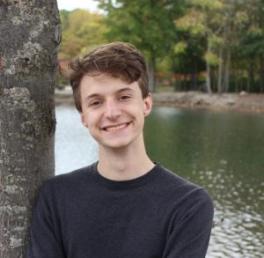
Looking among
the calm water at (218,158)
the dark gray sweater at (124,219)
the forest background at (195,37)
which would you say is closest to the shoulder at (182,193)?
the dark gray sweater at (124,219)

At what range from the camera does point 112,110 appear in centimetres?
271

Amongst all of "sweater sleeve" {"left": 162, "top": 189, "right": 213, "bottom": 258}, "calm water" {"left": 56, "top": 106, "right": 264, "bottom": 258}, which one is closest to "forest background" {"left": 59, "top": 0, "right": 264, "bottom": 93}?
"calm water" {"left": 56, "top": 106, "right": 264, "bottom": 258}

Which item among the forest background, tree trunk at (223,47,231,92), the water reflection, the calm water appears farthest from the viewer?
tree trunk at (223,47,231,92)

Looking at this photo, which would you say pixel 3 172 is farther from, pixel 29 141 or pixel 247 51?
pixel 247 51

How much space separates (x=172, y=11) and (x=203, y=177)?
127 feet

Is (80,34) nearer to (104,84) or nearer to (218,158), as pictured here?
(218,158)

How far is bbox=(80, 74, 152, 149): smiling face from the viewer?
107 inches

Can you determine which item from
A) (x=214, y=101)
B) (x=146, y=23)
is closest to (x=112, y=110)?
(x=214, y=101)

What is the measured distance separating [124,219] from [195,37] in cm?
4916

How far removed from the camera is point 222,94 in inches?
1863

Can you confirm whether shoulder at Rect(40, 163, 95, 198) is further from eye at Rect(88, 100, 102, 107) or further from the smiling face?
eye at Rect(88, 100, 102, 107)

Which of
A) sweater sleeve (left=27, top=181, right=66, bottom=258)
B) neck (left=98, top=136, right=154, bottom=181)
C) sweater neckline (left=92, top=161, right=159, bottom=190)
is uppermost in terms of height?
neck (left=98, top=136, right=154, bottom=181)

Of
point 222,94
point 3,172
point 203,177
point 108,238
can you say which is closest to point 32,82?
point 3,172

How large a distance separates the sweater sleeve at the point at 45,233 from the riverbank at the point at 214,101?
3905cm
